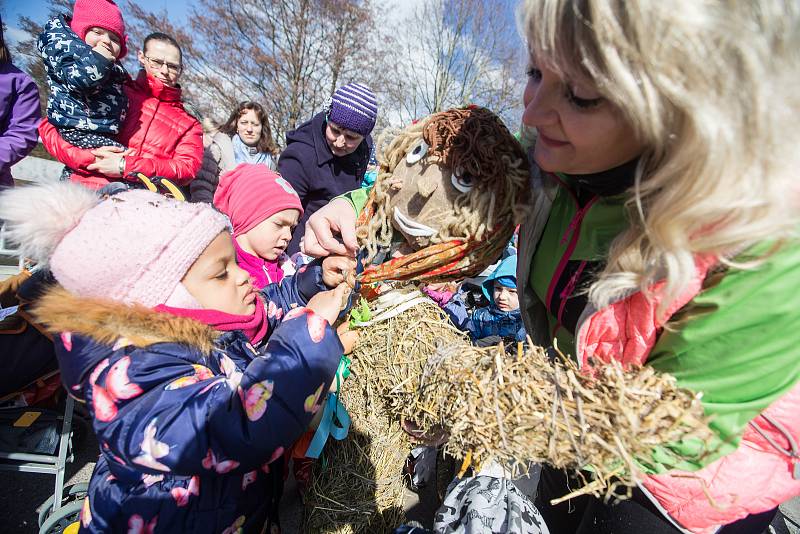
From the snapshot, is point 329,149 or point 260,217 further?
point 329,149

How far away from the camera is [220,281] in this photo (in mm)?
1445

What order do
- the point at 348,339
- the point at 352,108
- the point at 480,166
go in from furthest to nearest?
the point at 352,108
the point at 348,339
the point at 480,166

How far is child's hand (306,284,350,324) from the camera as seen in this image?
1.44 meters

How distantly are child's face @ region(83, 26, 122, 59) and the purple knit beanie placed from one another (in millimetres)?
1730

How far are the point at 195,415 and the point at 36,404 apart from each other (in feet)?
7.64

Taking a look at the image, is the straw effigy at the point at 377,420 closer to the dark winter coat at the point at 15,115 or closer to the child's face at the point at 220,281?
the child's face at the point at 220,281

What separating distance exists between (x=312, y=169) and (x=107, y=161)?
5.01ft

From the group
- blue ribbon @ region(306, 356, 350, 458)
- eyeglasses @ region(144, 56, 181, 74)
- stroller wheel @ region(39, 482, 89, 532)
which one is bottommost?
stroller wheel @ region(39, 482, 89, 532)

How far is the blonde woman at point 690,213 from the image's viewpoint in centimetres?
76

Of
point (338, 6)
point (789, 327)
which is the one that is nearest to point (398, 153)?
point (789, 327)

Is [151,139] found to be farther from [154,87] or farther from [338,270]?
[338,270]

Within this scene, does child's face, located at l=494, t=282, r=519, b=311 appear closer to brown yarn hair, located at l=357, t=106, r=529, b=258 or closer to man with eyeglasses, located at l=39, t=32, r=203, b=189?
brown yarn hair, located at l=357, t=106, r=529, b=258

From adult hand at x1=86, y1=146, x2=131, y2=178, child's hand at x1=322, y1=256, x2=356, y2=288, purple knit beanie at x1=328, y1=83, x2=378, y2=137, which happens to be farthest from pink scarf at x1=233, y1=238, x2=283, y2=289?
purple knit beanie at x1=328, y1=83, x2=378, y2=137

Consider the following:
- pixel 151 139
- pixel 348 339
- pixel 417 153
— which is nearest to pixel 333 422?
pixel 348 339
